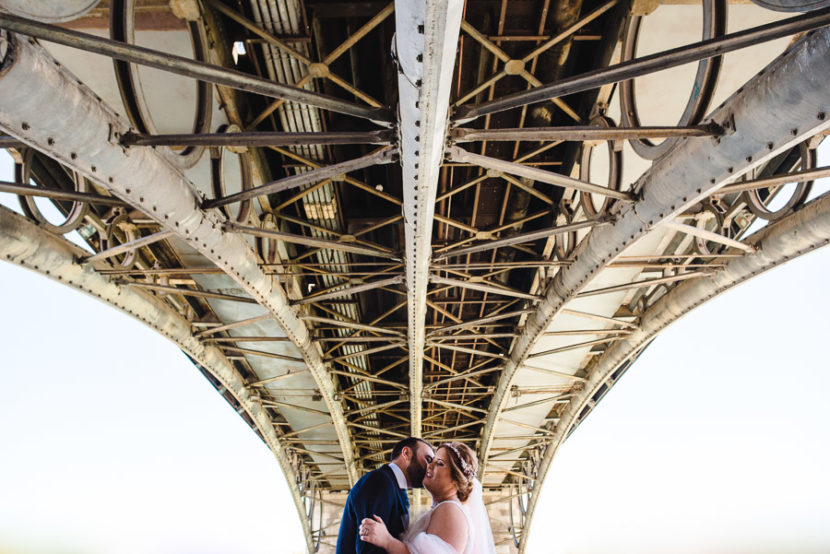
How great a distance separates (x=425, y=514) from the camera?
14.8ft

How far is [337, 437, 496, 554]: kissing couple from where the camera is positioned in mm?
4055

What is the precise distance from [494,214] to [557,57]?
13.9 ft

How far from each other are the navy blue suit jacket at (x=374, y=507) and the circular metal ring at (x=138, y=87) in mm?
5444

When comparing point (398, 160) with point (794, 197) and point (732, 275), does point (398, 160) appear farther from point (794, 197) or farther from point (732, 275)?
point (732, 275)

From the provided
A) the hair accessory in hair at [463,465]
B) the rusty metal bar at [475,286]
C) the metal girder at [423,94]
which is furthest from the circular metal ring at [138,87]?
the hair accessory in hair at [463,465]

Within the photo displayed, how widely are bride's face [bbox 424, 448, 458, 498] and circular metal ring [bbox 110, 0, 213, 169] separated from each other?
18.7 feet

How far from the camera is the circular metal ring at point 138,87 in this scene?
6445mm

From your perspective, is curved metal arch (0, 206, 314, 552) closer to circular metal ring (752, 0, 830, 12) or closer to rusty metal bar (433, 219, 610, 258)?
rusty metal bar (433, 219, 610, 258)

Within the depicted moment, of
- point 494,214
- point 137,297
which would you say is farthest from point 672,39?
point 137,297

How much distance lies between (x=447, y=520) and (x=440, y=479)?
37 cm

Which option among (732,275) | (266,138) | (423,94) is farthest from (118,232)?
(732,275)

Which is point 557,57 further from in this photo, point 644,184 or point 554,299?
point 554,299

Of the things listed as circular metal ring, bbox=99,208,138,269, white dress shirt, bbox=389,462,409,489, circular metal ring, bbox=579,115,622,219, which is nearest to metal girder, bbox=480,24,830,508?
circular metal ring, bbox=579,115,622,219

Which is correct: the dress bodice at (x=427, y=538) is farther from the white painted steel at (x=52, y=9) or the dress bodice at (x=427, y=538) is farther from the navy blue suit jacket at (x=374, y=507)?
the white painted steel at (x=52, y=9)
